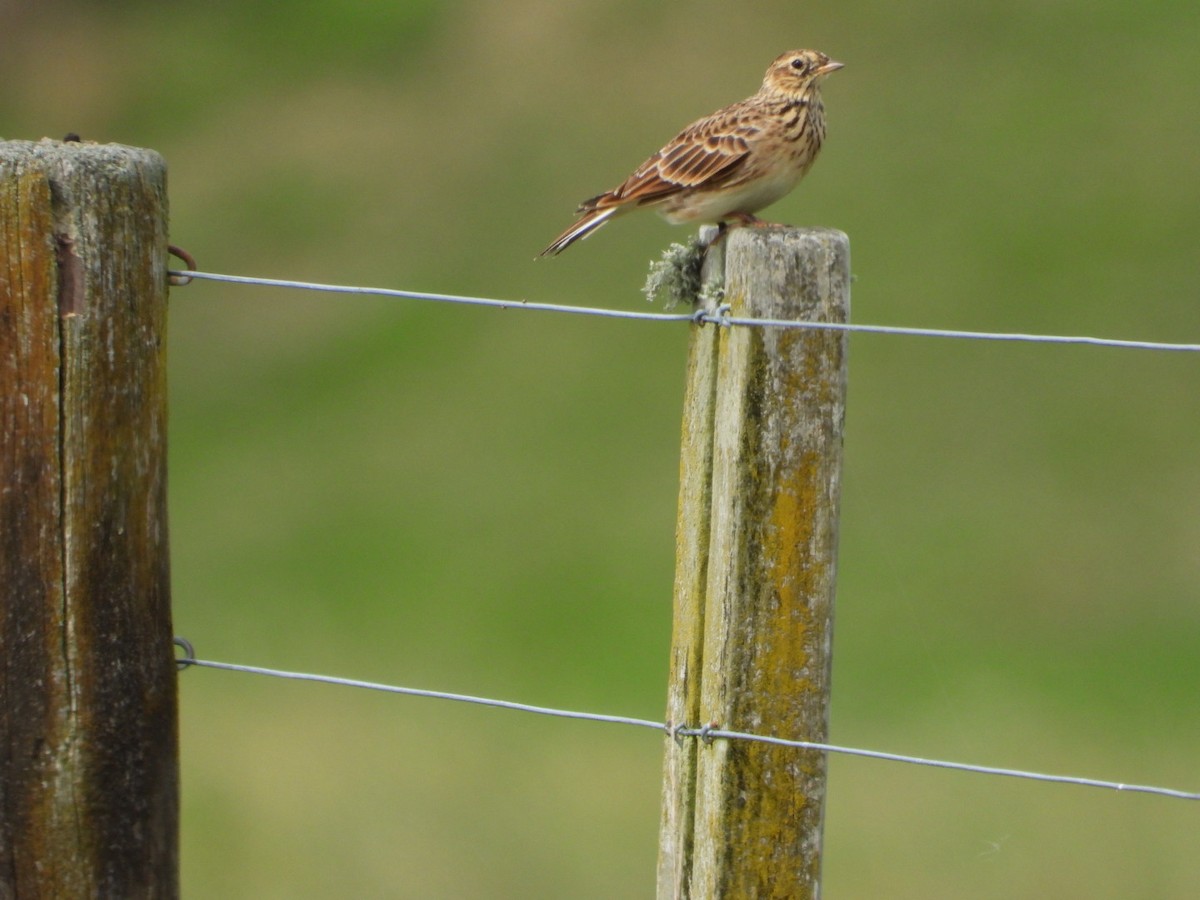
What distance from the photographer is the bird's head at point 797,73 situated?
14.6 feet

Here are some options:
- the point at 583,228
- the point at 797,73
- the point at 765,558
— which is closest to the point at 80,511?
the point at 765,558

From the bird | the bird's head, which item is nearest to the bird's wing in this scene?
the bird

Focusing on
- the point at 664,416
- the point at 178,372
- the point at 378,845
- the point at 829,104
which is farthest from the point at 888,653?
the point at 178,372

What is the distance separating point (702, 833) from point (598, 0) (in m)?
11.0

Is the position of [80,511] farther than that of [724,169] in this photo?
No

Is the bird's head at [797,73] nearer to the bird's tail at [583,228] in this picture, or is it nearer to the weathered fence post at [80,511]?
the bird's tail at [583,228]

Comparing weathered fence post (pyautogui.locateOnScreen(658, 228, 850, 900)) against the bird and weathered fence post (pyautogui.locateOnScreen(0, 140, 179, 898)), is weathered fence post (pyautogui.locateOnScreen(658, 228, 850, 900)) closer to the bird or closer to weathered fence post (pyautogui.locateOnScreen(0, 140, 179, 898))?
weathered fence post (pyautogui.locateOnScreen(0, 140, 179, 898))

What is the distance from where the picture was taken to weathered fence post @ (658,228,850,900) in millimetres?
2607

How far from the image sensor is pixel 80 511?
2.57 metres

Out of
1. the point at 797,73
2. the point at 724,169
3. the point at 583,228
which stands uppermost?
the point at 797,73

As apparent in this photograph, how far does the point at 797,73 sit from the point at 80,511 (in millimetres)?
2537

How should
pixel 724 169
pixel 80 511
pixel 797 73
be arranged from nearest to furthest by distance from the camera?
pixel 80 511 → pixel 724 169 → pixel 797 73

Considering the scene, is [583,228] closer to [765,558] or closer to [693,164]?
[693,164]

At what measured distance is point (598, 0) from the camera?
13.0 metres
